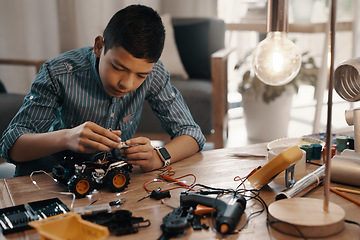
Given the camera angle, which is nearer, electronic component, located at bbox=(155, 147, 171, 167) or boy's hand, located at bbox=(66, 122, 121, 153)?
boy's hand, located at bbox=(66, 122, 121, 153)

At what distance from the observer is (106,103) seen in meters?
1.40

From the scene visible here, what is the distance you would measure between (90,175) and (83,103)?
1.31ft

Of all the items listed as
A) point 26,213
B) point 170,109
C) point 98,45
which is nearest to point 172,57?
Result: point 170,109

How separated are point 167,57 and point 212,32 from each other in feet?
1.12

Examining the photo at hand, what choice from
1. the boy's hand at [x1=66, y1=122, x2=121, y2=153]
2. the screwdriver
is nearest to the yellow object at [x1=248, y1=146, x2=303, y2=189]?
the screwdriver

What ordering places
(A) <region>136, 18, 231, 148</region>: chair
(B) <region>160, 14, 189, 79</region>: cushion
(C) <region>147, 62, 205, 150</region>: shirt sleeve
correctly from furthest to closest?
(B) <region>160, 14, 189, 79</region>: cushion, (A) <region>136, 18, 231, 148</region>: chair, (C) <region>147, 62, 205, 150</region>: shirt sleeve

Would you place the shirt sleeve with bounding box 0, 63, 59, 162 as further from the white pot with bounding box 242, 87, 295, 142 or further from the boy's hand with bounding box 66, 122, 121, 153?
the white pot with bounding box 242, 87, 295, 142

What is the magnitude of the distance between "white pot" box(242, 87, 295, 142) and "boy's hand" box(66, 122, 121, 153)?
78.9 inches

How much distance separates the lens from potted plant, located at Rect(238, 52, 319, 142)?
2.95m

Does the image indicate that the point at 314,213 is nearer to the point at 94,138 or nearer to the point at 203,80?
the point at 94,138

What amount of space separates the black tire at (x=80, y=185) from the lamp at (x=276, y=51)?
63 cm

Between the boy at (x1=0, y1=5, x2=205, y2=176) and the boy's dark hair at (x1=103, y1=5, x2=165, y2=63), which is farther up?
the boy's dark hair at (x1=103, y1=5, x2=165, y2=63)

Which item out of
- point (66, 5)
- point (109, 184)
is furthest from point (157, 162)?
point (66, 5)

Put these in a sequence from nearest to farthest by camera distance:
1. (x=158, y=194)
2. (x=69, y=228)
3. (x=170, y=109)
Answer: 1. (x=69, y=228)
2. (x=158, y=194)
3. (x=170, y=109)
